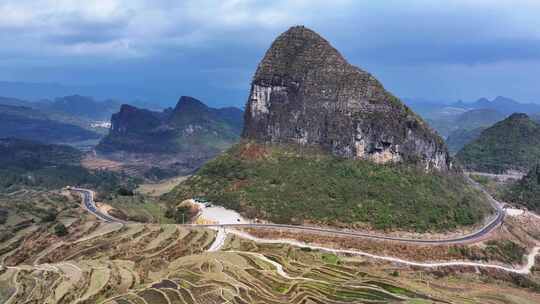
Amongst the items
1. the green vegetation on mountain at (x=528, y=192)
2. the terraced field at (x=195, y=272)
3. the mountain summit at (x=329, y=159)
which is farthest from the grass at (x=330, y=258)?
the green vegetation on mountain at (x=528, y=192)

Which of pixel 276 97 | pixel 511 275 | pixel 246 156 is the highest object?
pixel 276 97

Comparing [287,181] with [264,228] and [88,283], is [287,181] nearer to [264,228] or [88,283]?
[264,228]

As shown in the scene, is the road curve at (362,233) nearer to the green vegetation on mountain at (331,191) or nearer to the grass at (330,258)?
the green vegetation on mountain at (331,191)

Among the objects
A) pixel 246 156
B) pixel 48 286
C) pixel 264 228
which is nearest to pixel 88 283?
pixel 48 286

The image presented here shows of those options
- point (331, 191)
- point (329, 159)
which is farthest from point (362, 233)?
point (329, 159)

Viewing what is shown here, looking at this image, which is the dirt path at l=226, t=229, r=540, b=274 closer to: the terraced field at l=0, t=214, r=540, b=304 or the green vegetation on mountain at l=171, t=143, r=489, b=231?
the terraced field at l=0, t=214, r=540, b=304

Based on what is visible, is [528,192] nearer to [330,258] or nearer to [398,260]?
[398,260]

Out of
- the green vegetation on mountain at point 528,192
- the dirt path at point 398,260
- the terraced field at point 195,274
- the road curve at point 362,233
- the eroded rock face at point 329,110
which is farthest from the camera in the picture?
the green vegetation on mountain at point 528,192
